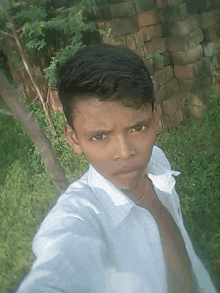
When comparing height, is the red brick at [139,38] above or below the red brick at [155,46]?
above

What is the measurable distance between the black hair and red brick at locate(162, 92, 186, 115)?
75.3 inches

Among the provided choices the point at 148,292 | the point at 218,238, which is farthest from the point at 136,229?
the point at 218,238

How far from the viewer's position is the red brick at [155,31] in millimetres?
2497

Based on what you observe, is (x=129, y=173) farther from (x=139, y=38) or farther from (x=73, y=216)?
(x=139, y=38)

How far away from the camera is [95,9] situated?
2.27 m

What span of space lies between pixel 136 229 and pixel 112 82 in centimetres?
56

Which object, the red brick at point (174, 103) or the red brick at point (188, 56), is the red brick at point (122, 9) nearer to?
the red brick at point (188, 56)

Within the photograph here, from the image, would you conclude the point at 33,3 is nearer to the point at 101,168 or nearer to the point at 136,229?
the point at 101,168

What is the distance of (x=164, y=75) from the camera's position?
2725mm

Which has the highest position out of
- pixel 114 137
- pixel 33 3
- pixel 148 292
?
pixel 33 3

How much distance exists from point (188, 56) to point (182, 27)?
297mm

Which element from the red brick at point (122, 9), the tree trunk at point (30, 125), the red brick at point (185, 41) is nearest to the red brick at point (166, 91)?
the red brick at point (185, 41)

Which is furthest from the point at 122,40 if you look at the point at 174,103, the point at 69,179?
the point at 69,179

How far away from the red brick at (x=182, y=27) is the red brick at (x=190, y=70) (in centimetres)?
34
